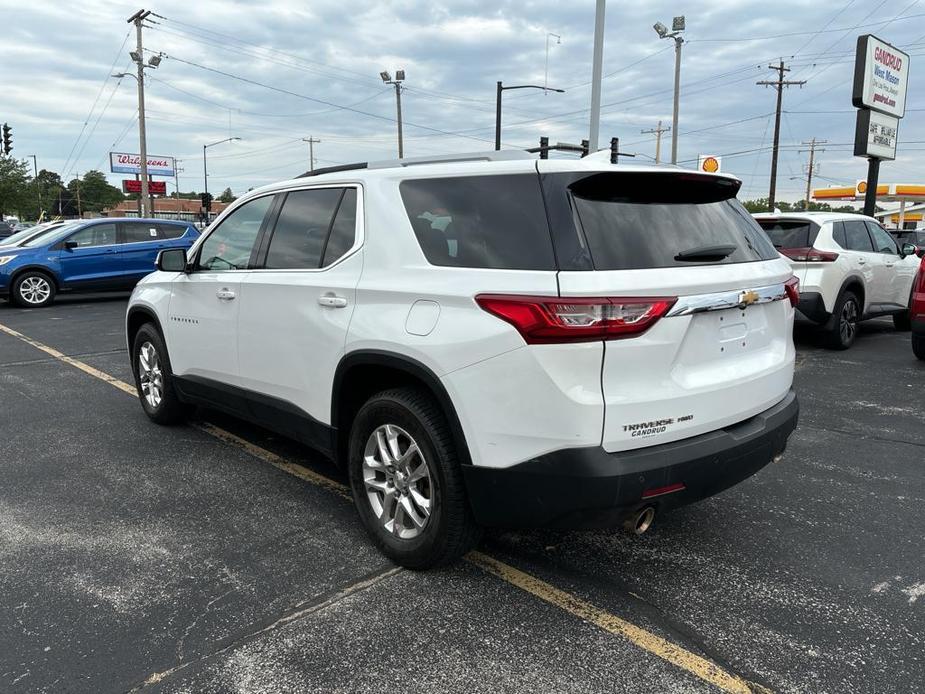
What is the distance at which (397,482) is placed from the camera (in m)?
3.17

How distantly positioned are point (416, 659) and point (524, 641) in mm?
413

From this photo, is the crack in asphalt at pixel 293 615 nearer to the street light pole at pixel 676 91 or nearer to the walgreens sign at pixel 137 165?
the street light pole at pixel 676 91

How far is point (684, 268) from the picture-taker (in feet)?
9.01

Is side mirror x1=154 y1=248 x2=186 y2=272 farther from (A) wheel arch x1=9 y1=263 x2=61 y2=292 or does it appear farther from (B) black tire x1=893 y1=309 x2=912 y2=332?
(A) wheel arch x1=9 y1=263 x2=61 y2=292

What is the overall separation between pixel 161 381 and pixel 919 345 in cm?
798

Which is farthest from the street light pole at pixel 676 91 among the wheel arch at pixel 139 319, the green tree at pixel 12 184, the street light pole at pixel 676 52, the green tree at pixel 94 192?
the green tree at pixel 94 192

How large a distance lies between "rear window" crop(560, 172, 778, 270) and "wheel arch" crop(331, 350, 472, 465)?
2.65 feet

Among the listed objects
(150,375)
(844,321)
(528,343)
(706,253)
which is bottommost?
(150,375)

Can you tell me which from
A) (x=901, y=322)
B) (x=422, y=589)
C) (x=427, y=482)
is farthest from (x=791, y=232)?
(x=422, y=589)

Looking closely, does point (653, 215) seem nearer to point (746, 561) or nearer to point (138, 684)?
point (746, 561)

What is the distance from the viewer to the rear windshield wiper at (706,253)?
2.81m

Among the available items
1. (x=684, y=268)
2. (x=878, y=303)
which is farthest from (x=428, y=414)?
(x=878, y=303)

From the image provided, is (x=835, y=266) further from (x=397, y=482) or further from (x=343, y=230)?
(x=397, y=482)

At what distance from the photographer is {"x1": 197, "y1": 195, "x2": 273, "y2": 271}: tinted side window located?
423 cm
